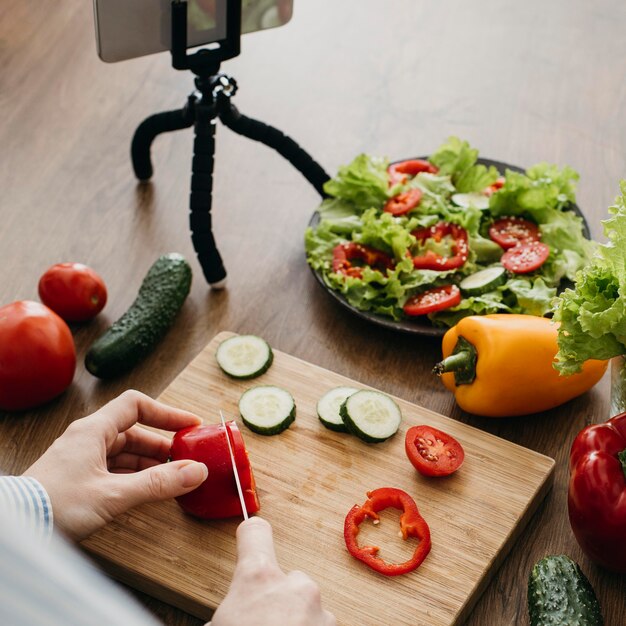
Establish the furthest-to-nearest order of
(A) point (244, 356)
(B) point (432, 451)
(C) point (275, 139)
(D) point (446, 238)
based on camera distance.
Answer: (C) point (275, 139), (D) point (446, 238), (A) point (244, 356), (B) point (432, 451)

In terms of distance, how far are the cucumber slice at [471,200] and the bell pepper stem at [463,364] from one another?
20.6 inches

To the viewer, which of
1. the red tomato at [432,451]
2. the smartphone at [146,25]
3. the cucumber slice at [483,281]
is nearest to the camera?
the red tomato at [432,451]

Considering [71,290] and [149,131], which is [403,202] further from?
[71,290]

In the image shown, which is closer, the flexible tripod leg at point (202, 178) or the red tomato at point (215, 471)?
the red tomato at point (215, 471)

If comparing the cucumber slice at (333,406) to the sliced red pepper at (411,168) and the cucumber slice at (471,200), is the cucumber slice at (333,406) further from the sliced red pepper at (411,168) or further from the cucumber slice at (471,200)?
the sliced red pepper at (411,168)

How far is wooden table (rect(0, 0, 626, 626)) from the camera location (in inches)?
83.4

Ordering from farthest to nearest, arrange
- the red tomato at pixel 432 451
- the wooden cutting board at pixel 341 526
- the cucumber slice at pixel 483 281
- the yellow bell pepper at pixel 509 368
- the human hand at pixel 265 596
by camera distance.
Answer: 1. the cucumber slice at pixel 483 281
2. the yellow bell pepper at pixel 509 368
3. the red tomato at pixel 432 451
4. the wooden cutting board at pixel 341 526
5. the human hand at pixel 265 596

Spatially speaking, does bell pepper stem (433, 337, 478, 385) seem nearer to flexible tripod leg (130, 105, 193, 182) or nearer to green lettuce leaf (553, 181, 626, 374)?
green lettuce leaf (553, 181, 626, 374)

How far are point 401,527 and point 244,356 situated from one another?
1.84ft

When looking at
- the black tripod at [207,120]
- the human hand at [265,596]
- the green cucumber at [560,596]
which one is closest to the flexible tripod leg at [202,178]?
the black tripod at [207,120]

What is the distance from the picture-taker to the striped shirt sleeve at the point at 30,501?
155 cm

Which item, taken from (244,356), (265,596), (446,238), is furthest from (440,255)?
(265,596)

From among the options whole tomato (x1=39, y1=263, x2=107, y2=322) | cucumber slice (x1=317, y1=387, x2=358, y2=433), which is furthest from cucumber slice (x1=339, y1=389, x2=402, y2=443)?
whole tomato (x1=39, y1=263, x2=107, y2=322)

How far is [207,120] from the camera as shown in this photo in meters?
2.31
